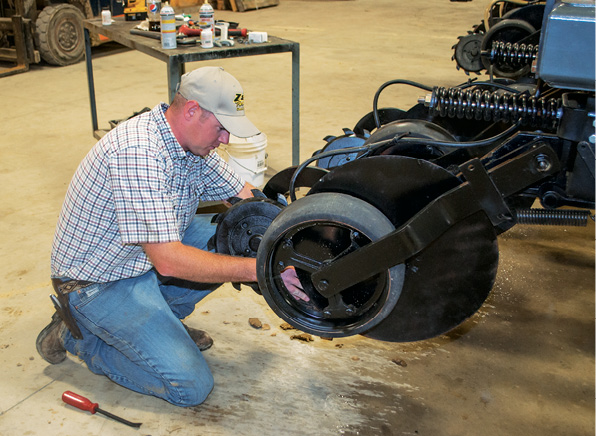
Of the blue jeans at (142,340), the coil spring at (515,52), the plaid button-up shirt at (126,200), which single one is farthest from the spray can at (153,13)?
the blue jeans at (142,340)

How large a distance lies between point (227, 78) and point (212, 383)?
0.86 metres

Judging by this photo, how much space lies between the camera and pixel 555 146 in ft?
4.13

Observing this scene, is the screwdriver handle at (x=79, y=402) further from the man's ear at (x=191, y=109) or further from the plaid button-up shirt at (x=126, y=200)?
the man's ear at (x=191, y=109)

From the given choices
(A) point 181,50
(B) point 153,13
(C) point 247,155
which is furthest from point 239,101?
(B) point 153,13

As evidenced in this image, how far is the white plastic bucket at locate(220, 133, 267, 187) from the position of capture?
2.96 m

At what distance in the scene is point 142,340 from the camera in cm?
176

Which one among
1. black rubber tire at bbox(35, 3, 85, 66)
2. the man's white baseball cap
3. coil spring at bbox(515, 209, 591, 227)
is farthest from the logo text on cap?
black rubber tire at bbox(35, 3, 85, 66)

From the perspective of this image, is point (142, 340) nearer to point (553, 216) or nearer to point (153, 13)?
point (553, 216)

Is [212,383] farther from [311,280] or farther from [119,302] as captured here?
[311,280]

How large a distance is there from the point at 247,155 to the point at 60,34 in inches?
126

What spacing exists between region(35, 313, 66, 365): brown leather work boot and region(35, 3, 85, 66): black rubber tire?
152 inches

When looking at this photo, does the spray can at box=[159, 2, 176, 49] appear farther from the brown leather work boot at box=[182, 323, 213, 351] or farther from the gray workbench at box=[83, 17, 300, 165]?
the brown leather work boot at box=[182, 323, 213, 351]

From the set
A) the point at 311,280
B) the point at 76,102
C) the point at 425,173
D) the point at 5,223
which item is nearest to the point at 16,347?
the point at 5,223

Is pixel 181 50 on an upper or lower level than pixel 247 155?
upper
